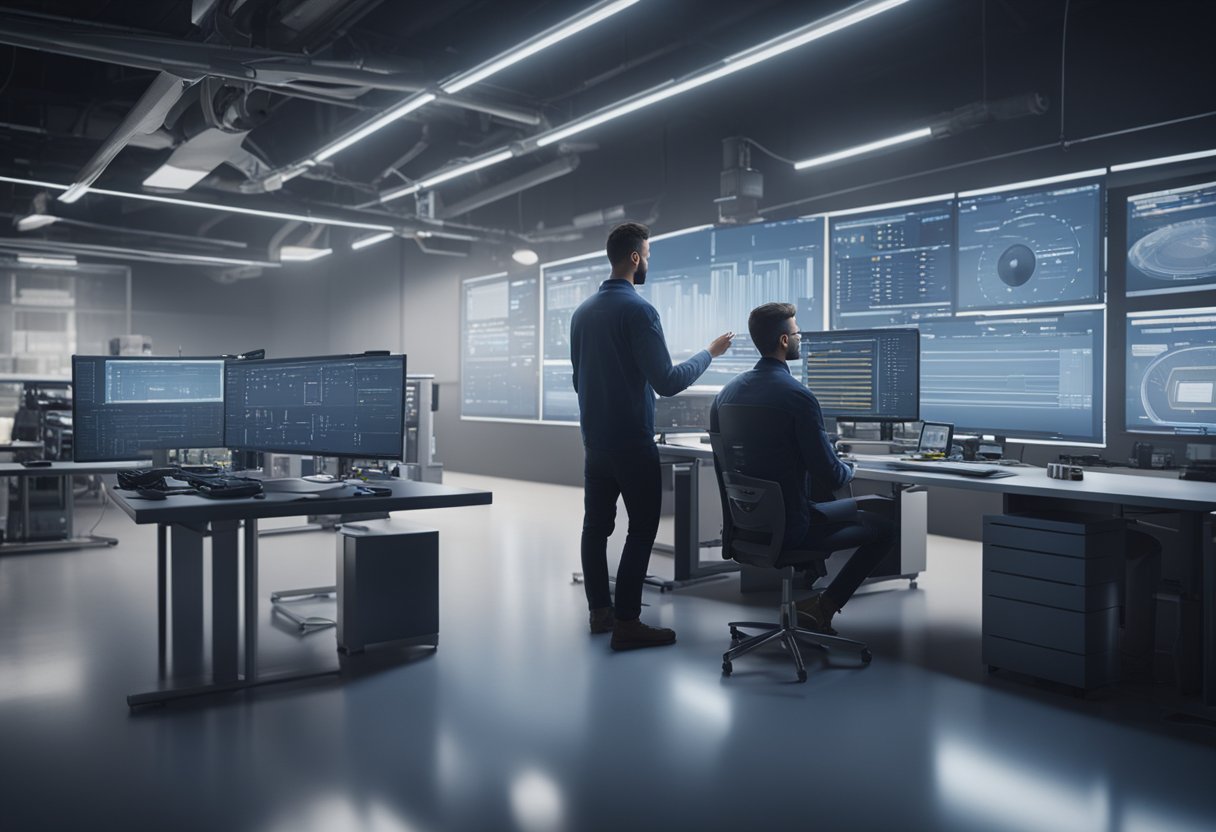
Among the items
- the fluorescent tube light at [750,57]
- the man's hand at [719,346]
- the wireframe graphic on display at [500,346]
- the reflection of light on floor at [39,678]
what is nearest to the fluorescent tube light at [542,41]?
the fluorescent tube light at [750,57]

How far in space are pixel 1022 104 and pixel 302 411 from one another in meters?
4.56

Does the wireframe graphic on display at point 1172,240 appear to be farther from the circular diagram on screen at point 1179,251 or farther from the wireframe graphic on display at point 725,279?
the wireframe graphic on display at point 725,279

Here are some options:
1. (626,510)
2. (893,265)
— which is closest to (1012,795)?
(626,510)


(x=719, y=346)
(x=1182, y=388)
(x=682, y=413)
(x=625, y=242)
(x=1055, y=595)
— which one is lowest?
(x=1055, y=595)

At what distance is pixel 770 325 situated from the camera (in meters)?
3.35

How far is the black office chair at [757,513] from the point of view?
3.07 m

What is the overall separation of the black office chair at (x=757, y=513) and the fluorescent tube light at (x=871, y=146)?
123 inches

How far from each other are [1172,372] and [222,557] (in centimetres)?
488

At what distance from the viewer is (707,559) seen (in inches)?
206

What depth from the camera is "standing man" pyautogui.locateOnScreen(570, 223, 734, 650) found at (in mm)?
3438

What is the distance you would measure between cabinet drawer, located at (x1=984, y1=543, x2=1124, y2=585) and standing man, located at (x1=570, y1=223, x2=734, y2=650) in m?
1.26

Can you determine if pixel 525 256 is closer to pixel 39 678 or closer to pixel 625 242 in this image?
pixel 625 242

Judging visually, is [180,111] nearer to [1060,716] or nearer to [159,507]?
[159,507]

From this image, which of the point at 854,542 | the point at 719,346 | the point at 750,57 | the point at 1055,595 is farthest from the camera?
the point at 750,57
